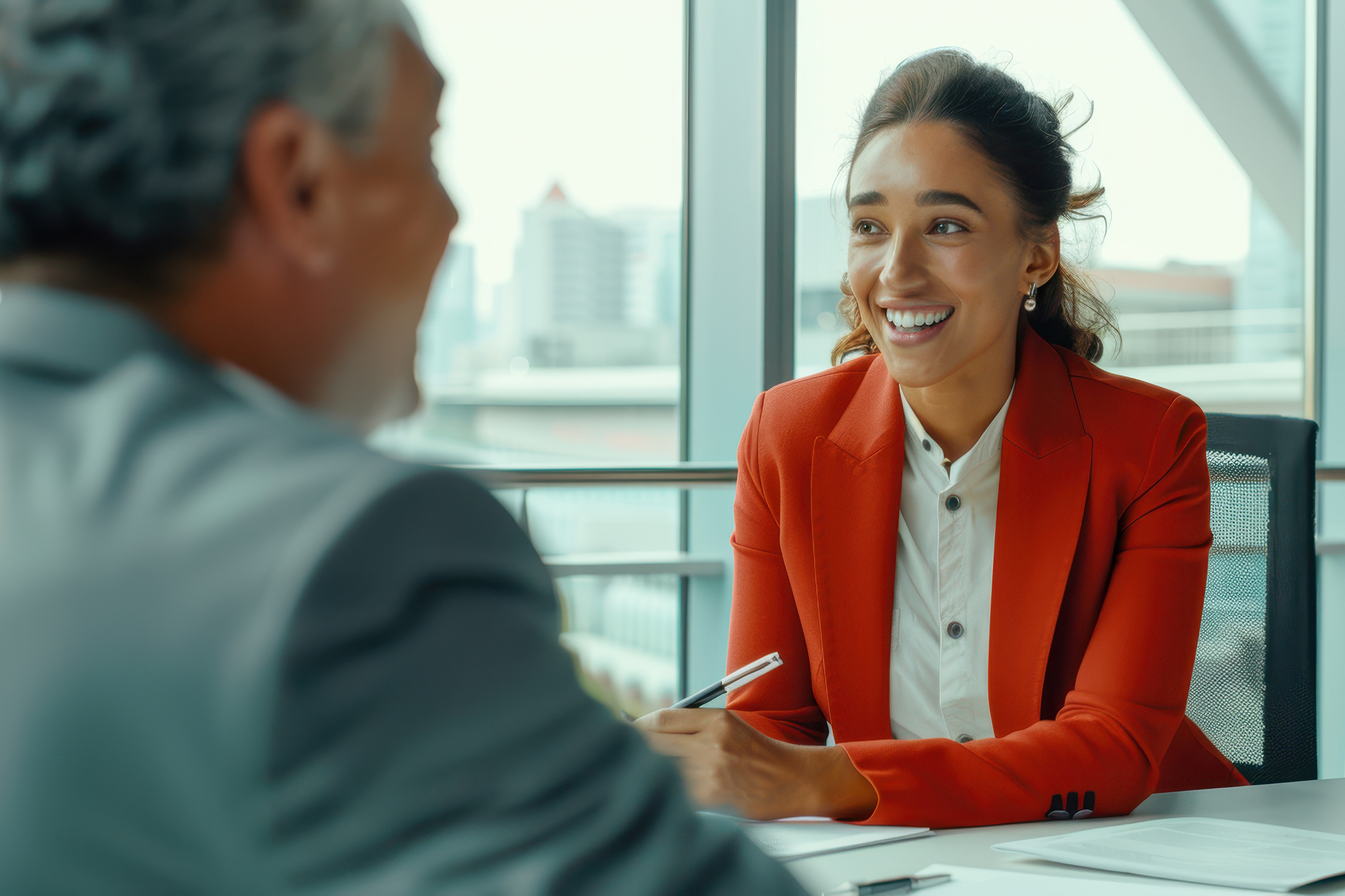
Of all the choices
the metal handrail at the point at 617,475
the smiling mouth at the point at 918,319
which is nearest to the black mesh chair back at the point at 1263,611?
the smiling mouth at the point at 918,319

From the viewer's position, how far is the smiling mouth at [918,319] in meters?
1.62

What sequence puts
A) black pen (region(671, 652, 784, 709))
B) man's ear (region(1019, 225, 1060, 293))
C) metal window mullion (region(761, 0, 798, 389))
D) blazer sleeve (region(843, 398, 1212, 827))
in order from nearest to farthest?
1. blazer sleeve (region(843, 398, 1212, 827))
2. black pen (region(671, 652, 784, 709))
3. man's ear (region(1019, 225, 1060, 293))
4. metal window mullion (region(761, 0, 798, 389))

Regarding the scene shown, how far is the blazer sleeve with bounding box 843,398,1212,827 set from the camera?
113 cm

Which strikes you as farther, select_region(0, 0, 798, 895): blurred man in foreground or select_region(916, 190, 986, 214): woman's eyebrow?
select_region(916, 190, 986, 214): woman's eyebrow

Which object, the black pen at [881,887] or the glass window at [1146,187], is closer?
the black pen at [881,887]

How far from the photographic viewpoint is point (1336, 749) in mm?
3369

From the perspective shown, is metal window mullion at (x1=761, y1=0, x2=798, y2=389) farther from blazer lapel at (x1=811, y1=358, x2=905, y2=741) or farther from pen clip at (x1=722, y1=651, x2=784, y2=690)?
pen clip at (x1=722, y1=651, x2=784, y2=690)

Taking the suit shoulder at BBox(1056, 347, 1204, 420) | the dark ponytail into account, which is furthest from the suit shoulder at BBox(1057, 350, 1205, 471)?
the dark ponytail

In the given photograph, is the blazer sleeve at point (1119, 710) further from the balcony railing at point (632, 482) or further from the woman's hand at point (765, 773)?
the balcony railing at point (632, 482)

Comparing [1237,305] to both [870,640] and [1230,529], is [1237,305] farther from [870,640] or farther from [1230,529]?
[870,640]

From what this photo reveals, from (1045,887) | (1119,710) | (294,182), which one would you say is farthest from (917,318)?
(294,182)

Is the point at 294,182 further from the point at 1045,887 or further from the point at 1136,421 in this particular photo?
the point at 1136,421

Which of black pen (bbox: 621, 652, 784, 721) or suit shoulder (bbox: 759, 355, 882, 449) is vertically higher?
suit shoulder (bbox: 759, 355, 882, 449)

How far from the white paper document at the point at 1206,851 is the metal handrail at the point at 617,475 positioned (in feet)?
4.16
